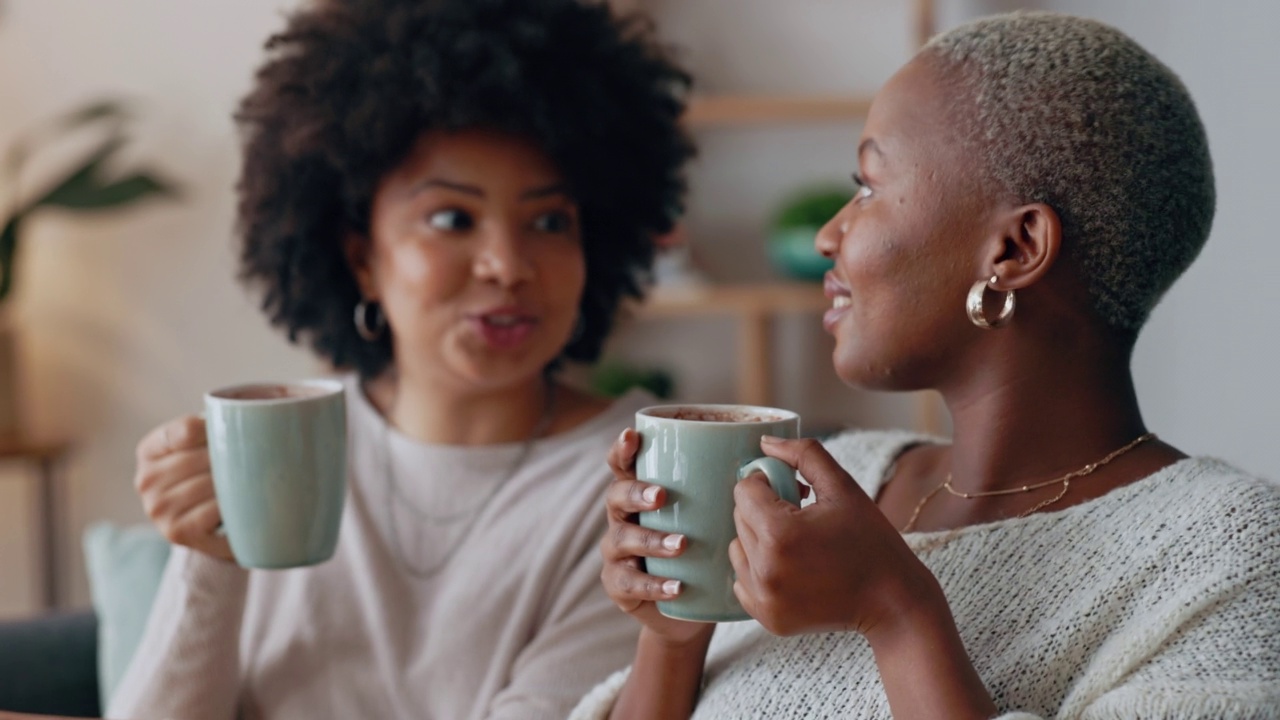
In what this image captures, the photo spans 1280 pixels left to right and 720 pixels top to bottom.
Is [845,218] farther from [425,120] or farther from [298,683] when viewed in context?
[298,683]

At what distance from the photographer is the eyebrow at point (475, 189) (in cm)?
135

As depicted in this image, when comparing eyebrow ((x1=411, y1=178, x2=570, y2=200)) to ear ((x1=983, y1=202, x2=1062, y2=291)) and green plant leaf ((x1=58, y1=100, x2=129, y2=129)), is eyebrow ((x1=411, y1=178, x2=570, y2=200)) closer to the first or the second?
ear ((x1=983, y1=202, x2=1062, y2=291))

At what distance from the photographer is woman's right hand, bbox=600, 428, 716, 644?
2.66ft

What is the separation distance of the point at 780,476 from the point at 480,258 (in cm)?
64

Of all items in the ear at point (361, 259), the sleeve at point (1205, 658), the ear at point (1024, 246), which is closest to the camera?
the sleeve at point (1205, 658)

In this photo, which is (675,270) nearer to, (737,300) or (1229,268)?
(737,300)

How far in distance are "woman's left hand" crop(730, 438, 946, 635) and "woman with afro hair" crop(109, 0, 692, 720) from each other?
533 millimetres

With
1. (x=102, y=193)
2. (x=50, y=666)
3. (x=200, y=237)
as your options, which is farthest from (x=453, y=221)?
(x=200, y=237)

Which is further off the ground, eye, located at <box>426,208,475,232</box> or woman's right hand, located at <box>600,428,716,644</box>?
eye, located at <box>426,208,475,232</box>

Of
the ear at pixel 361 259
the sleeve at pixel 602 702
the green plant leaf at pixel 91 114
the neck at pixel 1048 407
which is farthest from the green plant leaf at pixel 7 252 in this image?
the neck at pixel 1048 407

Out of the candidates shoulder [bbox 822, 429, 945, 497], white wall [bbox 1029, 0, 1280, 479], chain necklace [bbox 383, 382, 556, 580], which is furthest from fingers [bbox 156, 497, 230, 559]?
white wall [bbox 1029, 0, 1280, 479]

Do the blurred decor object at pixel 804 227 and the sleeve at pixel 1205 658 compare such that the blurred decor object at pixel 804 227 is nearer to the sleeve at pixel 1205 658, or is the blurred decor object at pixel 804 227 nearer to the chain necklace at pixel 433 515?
the chain necklace at pixel 433 515

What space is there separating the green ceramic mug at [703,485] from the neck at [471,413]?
65cm

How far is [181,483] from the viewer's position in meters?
1.18
